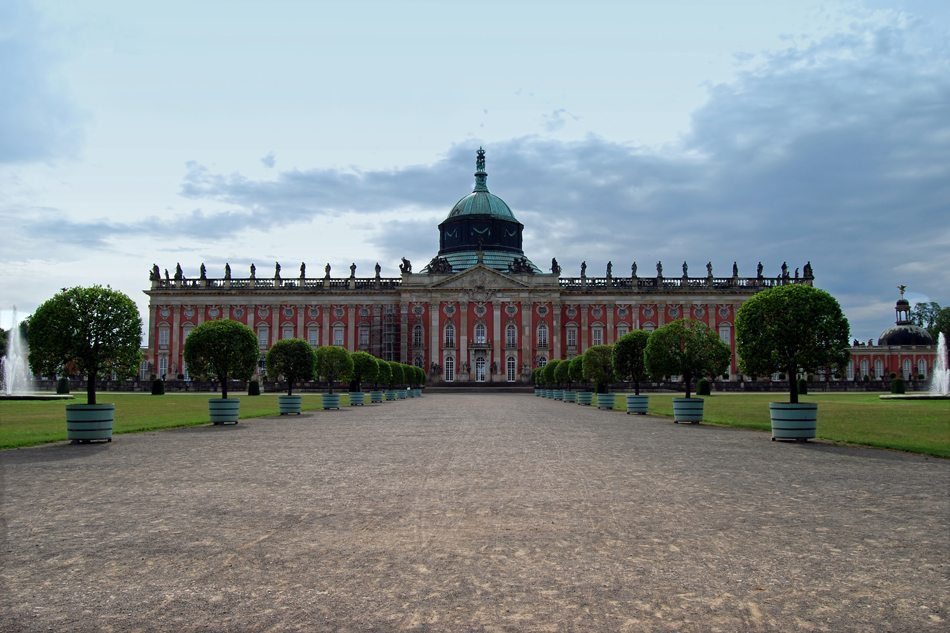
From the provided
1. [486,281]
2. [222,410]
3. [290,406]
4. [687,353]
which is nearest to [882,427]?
[687,353]

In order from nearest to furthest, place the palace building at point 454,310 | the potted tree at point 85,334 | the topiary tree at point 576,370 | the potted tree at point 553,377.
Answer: the potted tree at point 85,334
the topiary tree at point 576,370
the potted tree at point 553,377
the palace building at point 454,310

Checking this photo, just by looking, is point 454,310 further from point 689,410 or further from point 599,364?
point 689,410

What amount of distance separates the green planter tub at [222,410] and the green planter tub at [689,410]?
12541mm

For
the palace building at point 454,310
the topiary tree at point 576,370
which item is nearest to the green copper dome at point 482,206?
the palace building at point 454,310

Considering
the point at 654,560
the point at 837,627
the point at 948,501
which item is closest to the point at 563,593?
the point at 654,560

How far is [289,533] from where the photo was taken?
6.64 metres

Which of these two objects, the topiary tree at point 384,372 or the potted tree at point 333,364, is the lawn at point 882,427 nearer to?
the potted tree at point 333,364

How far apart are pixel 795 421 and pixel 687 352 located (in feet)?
32.9

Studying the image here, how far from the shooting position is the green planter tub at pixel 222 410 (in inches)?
805

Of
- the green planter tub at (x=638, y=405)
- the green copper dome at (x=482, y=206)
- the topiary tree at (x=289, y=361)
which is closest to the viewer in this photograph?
the green planter tub at (x=638, y=405)

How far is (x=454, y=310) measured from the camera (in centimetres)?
7681

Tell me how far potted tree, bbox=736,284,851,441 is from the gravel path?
5.99 m

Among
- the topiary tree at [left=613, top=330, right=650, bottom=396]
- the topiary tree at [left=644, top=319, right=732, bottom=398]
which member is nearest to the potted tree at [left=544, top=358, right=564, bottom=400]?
the topiary tree at [left=613, top=330, right=650, bottom=396]

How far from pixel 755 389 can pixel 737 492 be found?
5673cm
